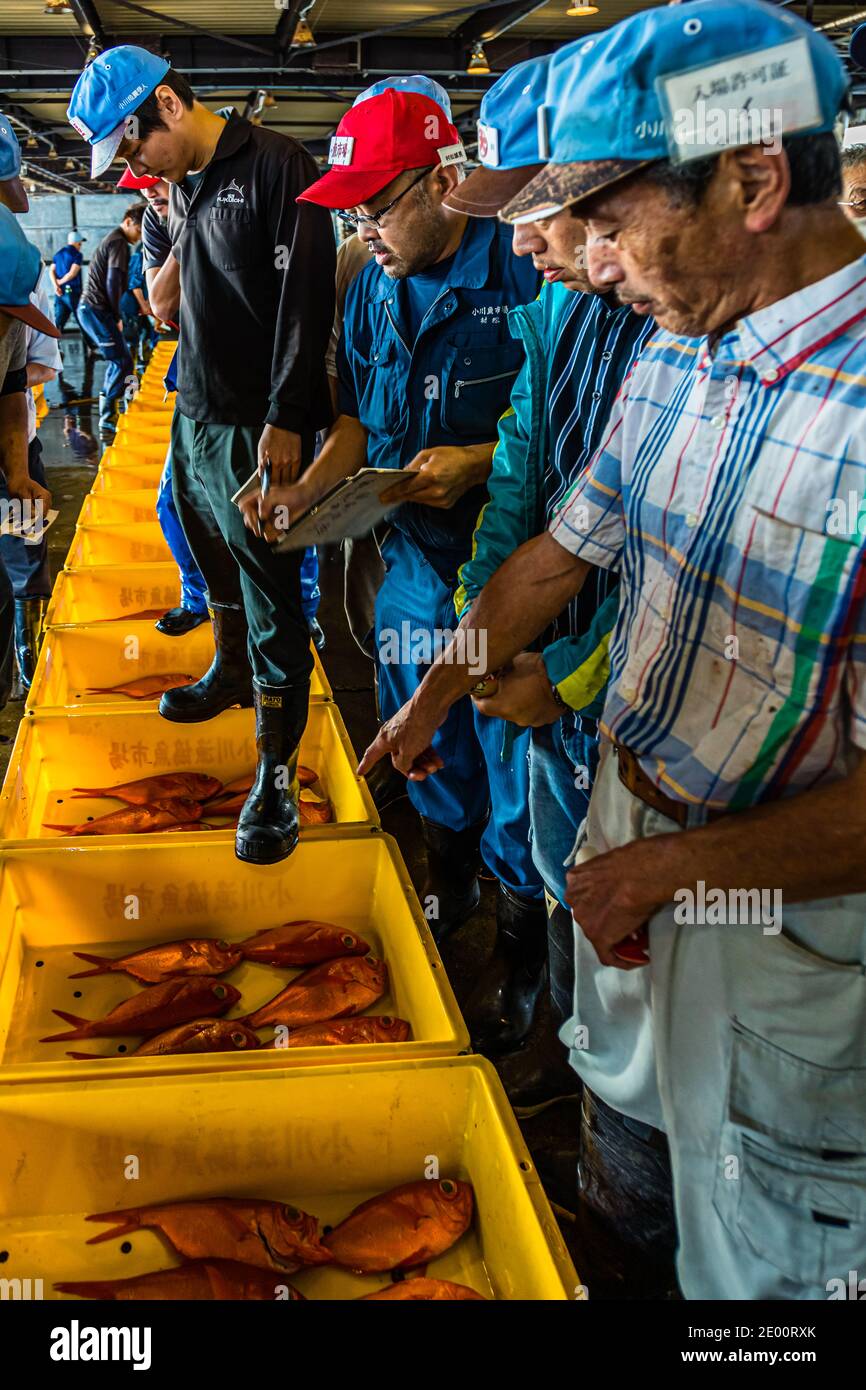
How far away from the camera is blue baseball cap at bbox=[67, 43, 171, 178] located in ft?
7.78

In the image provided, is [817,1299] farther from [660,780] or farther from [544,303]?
[544,303]

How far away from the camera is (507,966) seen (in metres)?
2.54

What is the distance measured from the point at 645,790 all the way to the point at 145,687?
2510mm

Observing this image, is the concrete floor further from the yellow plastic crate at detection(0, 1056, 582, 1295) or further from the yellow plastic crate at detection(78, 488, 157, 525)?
the yellow plastic crate at detection(78, 488, 157, 525)

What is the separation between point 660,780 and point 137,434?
5.57 meters

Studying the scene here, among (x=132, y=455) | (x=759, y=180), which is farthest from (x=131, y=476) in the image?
(x=759, y=180)

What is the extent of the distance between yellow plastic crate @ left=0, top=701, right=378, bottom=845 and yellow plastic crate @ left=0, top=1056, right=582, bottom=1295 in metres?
1.07

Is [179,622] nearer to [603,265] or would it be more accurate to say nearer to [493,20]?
[603,265]

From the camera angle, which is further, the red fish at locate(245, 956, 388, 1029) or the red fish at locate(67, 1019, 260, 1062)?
the red fish at locate(245, 956, 388, 1029)

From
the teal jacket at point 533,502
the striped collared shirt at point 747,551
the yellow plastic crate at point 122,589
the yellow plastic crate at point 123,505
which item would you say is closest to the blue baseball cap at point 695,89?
the striped collared shirt at point 747,551

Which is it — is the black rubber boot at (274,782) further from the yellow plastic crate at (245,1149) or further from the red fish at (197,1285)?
the red fish at (197,1285)

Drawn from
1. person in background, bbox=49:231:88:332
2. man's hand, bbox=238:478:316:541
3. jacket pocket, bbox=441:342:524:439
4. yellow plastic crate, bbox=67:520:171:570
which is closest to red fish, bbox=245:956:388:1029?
man's hand, bbox=238:478:316:541

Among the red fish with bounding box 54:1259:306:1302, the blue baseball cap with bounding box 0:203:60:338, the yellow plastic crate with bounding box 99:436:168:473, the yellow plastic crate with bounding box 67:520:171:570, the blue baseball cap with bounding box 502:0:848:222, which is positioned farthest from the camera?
the yellow plastic crate with bounding box 99:436:168:473

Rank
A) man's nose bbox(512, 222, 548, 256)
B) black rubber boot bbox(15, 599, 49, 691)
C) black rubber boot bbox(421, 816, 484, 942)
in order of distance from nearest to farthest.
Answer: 1. man's nose bbox(512, 222, 548, 256)
2. black rubber boot bbox(421, 816, 484, 942)
3. black rubber boot bbox(15, 599, 49, 691)
